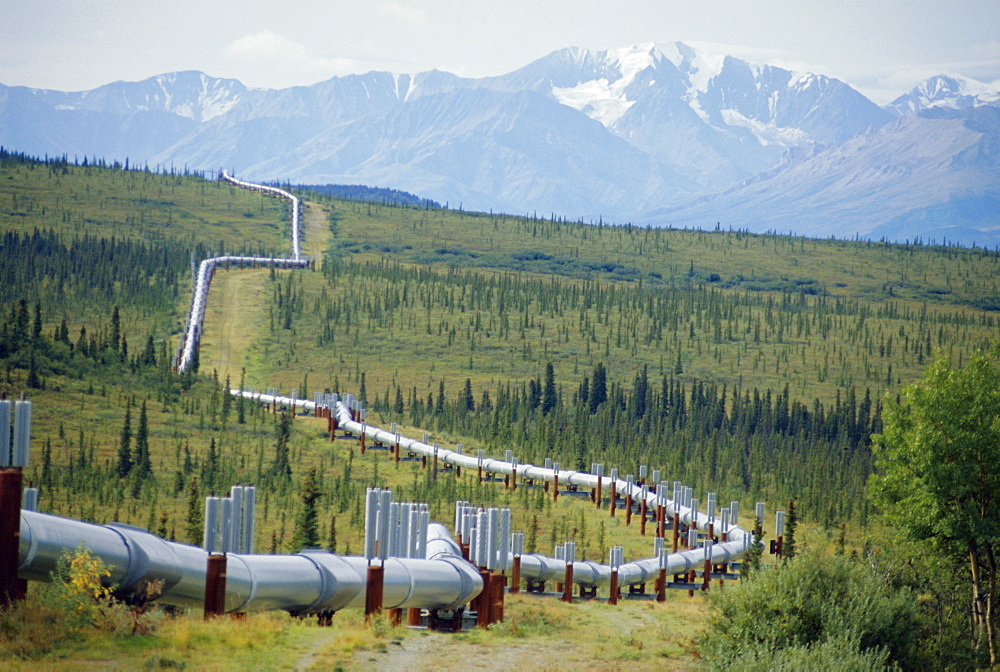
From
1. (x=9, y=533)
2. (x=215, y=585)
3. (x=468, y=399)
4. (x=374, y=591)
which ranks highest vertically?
(x=9, y=533)

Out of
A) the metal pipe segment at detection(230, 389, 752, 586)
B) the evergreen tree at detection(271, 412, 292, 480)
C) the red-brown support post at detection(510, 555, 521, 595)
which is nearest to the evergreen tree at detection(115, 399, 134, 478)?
the evergreen tree at detection(271, 412, 292, 480)

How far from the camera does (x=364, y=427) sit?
6875cm

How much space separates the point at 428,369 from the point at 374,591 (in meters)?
93.7

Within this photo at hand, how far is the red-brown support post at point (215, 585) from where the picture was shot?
22656mm

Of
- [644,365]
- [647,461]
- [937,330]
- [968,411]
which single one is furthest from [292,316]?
[968,411]

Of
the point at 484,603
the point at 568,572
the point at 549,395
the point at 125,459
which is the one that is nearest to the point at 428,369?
the point at 549,395

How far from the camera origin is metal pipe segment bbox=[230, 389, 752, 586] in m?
38.0

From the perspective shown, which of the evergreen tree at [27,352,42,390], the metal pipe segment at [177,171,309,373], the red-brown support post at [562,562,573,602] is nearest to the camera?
the red-brown support post at [562,562,573,602]

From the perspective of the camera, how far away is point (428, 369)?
11900 centimetres

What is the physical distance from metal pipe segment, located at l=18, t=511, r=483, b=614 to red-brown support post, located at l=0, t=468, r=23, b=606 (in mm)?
351

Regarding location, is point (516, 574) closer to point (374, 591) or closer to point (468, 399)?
point (374, 591)

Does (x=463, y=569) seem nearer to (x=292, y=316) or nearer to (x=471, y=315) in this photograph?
(x=292, y=316)

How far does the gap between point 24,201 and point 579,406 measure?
105901 mm

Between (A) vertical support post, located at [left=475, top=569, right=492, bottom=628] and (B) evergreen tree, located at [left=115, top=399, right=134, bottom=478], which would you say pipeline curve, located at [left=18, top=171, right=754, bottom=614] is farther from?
(B) evergreen tree, located at [left=115, top=399, right=134, bottom=478]
